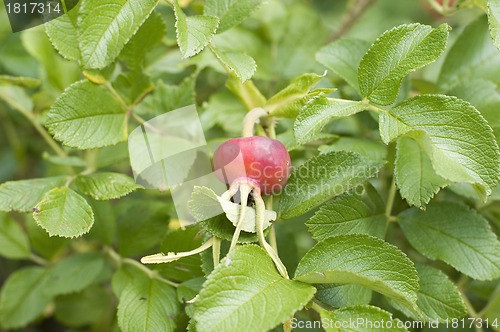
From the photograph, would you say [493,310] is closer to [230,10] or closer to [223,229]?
[223,229]

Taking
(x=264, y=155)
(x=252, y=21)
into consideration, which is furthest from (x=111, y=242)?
(x=252, y=21)

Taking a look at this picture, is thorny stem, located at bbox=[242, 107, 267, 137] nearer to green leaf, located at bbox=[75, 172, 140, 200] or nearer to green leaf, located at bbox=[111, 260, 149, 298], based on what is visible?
green leaf, located at bbox=[75, 172, 140, 200]

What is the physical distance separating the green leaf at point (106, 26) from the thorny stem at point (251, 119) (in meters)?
0.20

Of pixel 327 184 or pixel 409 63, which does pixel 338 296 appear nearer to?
pixel 327 184

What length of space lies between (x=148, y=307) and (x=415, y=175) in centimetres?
43

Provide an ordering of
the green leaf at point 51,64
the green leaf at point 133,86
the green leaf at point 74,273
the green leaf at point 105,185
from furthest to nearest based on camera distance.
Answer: the green leaf at point 51,64
the green leaf at point 74,273
the green leaf at point 133,86
the green leaf at point 105,185

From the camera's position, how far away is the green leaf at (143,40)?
3.05 feet

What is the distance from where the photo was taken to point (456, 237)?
2.96 feet

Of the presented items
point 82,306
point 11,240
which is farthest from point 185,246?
point 82,306

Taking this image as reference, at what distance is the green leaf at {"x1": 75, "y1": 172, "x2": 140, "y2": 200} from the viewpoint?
848 mm

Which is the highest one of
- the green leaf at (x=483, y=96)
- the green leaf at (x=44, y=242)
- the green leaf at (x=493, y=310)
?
the green leaf at (x=483, y=96)

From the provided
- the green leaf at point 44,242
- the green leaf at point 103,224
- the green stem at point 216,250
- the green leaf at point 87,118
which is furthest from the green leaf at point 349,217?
the green leaf at point 44,242

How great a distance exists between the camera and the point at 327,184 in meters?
0.80

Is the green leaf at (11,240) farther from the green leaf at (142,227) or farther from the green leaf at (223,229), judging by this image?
the green leaf at (223,229)
